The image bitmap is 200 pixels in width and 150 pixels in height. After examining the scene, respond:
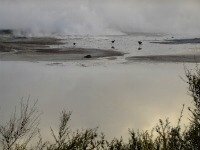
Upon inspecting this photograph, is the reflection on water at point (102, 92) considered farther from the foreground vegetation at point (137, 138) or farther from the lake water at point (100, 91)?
the foreground vegetation at point (137, 138)

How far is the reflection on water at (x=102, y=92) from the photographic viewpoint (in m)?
28.7

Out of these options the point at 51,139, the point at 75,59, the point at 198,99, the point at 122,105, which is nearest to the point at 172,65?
the point at 75,59

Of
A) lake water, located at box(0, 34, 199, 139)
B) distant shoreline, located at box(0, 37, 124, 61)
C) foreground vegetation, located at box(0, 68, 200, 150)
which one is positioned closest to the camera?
foreground vegetation, located at box(0, 68, 200, 150)

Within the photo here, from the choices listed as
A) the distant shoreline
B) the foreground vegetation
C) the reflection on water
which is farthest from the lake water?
the distant shoreline

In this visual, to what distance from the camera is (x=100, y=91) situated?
36875 millimetres

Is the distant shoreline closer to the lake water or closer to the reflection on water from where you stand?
the lake water

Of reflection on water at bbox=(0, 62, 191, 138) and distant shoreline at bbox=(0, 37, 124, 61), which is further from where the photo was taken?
distant shoreline at bbox=(0, 37, 124, 61)

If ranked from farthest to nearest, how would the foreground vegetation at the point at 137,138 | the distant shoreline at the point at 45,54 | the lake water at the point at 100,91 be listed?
the distant shoreline at the point at 45,54
the lake water at the point at 100,91
the foreground vegetation at the point at 137,138

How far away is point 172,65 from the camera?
5109cm

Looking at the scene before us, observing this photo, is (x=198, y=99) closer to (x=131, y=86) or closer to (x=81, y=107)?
(x=81, y=107)

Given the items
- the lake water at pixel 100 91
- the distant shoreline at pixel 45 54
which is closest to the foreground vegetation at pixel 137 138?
the lake water at pixel 100 91

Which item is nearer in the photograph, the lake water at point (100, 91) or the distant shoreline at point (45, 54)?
the lake water at point (100, 91)

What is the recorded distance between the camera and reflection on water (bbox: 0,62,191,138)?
28688mm

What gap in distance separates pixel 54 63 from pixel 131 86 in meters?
16.1
